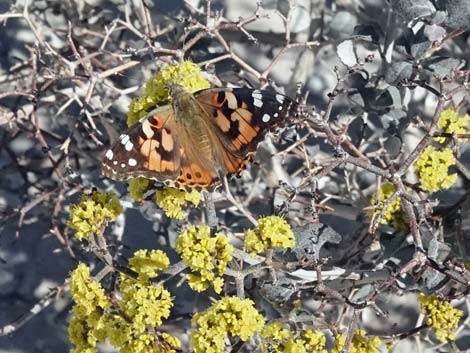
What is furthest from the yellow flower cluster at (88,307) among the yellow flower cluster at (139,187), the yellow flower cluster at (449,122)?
the yellow flower cluster at (449,122)

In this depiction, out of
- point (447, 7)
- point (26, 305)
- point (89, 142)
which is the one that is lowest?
point (26, 305)

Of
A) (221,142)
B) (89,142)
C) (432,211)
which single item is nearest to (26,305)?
(89,142)

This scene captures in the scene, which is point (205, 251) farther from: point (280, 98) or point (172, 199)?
point (280, 98)

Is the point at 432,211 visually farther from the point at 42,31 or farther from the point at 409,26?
the point at 42,31

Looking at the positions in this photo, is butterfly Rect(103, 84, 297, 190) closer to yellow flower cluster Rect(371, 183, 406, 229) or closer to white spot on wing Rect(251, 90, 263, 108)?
white spot on wing Rect(251, 90, 263, 108)

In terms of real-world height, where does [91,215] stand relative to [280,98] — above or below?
below

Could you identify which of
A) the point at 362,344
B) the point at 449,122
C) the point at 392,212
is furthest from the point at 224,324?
the point at 449,122

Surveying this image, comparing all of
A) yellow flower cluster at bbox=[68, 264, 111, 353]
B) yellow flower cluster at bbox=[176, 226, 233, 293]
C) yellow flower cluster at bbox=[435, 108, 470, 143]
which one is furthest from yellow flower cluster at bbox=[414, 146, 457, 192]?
yellow flower cluster at bbox=[68, 264, 111, 353]
